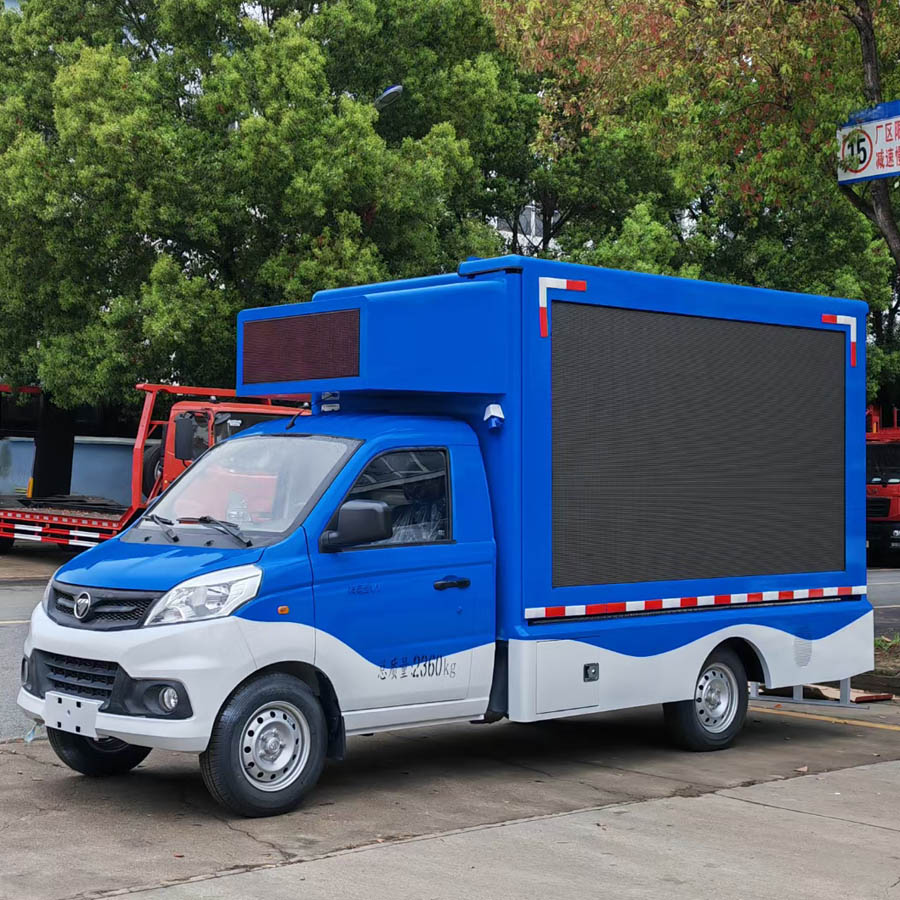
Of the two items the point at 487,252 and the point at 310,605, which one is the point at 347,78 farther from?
the point at 310,605

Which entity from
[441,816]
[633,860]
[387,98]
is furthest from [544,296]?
[387,98]

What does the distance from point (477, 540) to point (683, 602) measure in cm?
175

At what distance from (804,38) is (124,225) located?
11.8m

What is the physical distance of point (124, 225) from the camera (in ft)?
74.8

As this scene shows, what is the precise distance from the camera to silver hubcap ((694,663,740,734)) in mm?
9570

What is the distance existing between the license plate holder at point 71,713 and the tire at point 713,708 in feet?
13.0

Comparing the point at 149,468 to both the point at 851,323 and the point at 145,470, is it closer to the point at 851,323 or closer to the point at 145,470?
the point at 145,470

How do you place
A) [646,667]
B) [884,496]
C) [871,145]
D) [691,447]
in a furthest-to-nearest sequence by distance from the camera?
[884,496] → [871,145] → [691,447] → [646,667]

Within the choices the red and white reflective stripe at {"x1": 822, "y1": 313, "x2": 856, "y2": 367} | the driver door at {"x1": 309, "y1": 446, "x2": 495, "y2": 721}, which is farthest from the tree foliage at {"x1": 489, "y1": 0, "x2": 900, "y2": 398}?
the driver door at {"x1": 309, "y1": 446, "x2": 495, "y2": 721}

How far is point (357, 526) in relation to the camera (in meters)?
7.55

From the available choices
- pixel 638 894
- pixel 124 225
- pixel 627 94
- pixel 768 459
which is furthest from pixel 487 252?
pixel 638 894

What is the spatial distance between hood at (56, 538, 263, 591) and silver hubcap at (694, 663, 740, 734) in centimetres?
358

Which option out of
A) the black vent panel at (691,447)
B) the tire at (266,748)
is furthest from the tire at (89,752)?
the black vent panel at (691,447)

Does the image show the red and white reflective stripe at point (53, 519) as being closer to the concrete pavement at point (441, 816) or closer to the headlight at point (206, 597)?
the concrete pavement at point (441, 816)
